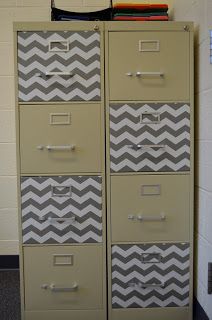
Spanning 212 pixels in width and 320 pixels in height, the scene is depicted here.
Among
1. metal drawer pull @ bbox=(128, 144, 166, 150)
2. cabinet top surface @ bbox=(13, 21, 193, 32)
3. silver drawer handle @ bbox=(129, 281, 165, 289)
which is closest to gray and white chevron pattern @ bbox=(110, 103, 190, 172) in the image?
metal drawer pull @ bbox=(128, 144, 166, 150)

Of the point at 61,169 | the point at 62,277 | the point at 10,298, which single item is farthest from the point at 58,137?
the point at 10,298

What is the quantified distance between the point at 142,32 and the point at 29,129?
80cm

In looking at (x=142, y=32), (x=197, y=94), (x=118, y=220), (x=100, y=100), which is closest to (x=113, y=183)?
(x=118, y=220)

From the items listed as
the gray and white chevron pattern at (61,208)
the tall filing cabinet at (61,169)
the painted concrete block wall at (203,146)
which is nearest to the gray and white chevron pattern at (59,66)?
the tall filing cabinet at (61,169)

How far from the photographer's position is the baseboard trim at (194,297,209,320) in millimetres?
1715

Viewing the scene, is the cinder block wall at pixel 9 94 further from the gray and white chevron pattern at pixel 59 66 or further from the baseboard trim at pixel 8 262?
the gray and white chevron pattern at pixel 59 66

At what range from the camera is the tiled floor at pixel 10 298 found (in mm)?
1822

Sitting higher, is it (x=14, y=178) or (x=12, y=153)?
A: (x=12, y=153)

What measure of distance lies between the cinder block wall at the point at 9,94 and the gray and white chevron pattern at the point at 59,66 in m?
0.71

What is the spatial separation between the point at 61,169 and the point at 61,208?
8.4 inches

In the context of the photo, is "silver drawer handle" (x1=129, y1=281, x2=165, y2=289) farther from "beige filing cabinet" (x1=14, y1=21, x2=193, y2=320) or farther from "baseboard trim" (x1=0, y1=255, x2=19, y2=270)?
"baseboard trim" (x1=0, y1=255, x2=19, y2=270)

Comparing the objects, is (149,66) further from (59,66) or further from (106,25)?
(59,66)

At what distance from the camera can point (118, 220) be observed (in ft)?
5.72

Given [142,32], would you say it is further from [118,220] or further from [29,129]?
[118,220]
